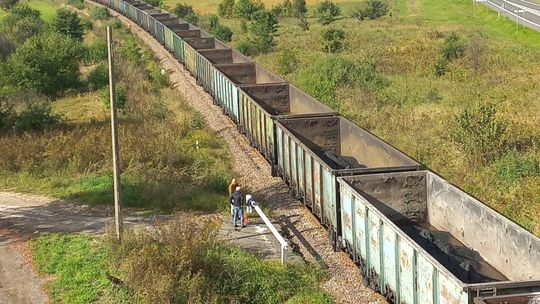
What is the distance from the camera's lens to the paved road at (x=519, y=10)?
220 ft

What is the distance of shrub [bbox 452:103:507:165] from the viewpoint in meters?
21.7

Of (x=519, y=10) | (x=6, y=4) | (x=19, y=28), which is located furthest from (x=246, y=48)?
(x=6, y=4)

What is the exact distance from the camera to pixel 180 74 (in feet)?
139

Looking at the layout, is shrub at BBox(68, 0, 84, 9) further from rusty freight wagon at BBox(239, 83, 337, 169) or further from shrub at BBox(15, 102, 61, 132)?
rusty freight wagon at BBox(239, 83, 337, 169)

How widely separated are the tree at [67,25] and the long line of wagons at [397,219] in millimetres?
38493

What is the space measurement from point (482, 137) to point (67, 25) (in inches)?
1774

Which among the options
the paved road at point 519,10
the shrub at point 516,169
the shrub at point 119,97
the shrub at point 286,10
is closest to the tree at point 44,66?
the shrub at point 119,97

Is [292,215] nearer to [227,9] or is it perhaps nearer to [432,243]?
[432,243]

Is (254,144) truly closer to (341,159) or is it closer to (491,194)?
(341,159)

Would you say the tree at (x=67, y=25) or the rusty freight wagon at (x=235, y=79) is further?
the tree at (x=67, y=25)

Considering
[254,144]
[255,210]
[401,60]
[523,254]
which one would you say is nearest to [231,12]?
[401,60]

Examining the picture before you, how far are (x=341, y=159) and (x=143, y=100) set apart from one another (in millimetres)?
16461

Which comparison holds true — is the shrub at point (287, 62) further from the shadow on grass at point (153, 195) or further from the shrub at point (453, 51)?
the shadow on grass at point (153, 195)

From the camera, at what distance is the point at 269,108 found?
86.9 feet
